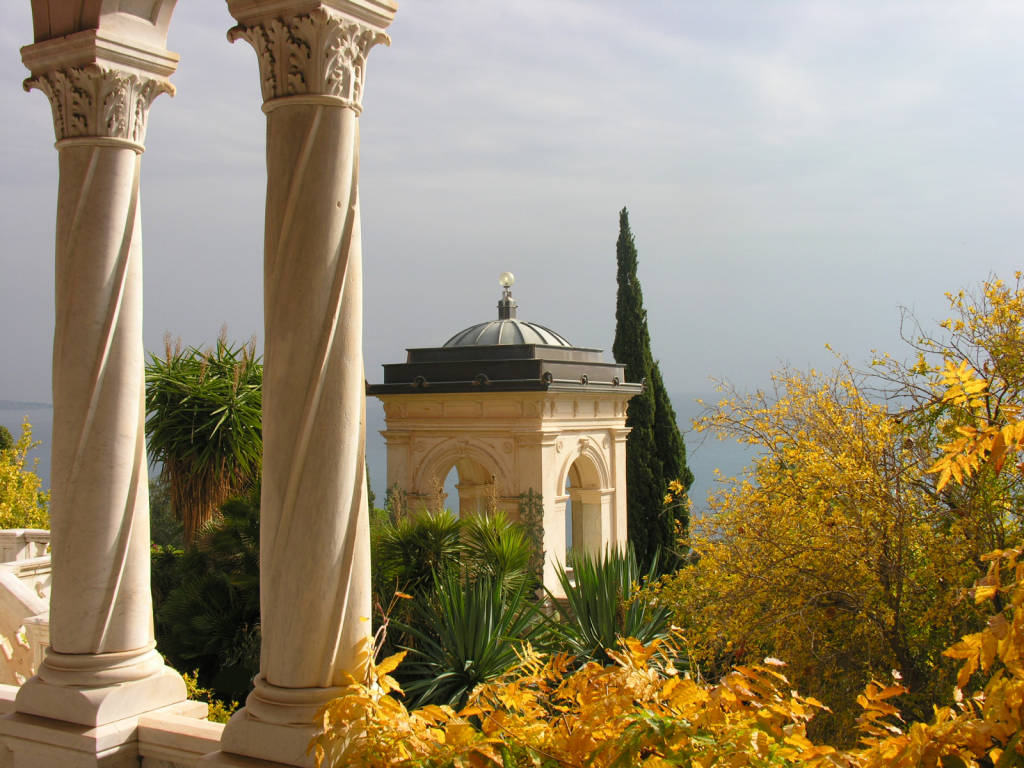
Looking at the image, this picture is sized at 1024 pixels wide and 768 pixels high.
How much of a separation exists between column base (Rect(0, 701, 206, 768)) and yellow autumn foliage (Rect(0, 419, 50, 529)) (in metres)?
27.1

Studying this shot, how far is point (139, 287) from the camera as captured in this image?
296 inches

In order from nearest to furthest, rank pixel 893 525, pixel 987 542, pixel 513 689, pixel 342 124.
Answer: pixel 513 689
pixel 342 124
pixel 987 542
pixel 893 525

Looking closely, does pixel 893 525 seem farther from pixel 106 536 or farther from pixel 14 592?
pixel 14 592

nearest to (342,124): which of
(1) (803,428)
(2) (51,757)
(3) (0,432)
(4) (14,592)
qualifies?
(2) (51,757)

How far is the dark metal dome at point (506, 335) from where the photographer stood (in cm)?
2620

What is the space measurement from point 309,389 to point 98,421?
262cm

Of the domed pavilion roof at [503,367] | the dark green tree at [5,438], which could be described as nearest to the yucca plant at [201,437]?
the domed pavilion roof at [503,367]

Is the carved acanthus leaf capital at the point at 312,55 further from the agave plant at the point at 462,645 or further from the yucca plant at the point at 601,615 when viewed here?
the yucca plant at the point at 601,615

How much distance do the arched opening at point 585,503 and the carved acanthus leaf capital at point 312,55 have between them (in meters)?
20.3

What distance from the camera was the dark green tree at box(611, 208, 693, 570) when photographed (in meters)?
33.3

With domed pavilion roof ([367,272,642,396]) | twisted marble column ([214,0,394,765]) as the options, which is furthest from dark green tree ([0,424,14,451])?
twisted marble column ([214,0,394,765])

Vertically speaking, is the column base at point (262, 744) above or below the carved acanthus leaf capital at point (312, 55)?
below

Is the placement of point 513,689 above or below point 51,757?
above

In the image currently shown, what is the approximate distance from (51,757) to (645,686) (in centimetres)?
495
